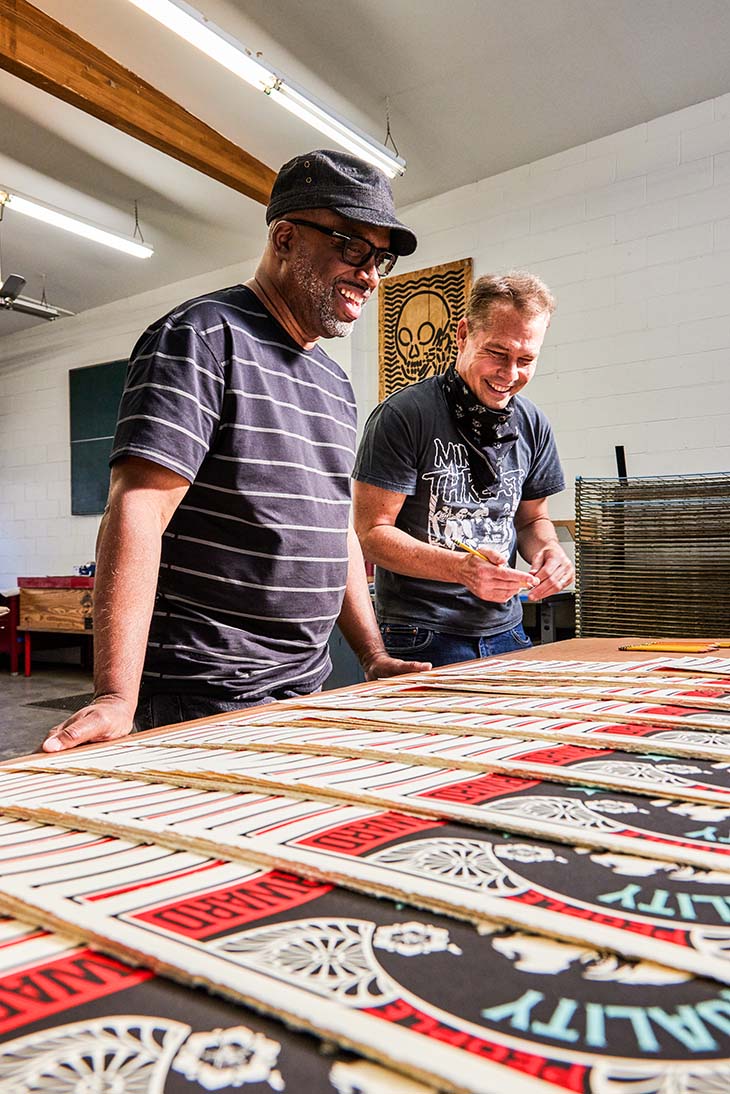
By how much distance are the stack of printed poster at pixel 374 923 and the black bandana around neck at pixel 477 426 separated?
1.20 meters

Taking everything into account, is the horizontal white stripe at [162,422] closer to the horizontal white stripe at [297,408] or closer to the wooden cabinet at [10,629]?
the horizontal white stripe at [297,408]

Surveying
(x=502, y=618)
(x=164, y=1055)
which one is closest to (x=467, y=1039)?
(x=164, y=1055)

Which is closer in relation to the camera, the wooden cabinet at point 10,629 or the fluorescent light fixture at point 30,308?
the fluorescent light fixture at point 30,308

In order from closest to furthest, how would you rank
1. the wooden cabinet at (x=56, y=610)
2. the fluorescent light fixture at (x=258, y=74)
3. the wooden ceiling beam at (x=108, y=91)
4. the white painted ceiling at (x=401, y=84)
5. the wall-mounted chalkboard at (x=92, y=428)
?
the fluorescent light fixture at (x=258, y=74) < the white painted ceiling at (x=401, y=84) < the wooden ceiling beam at (x=108, y=91) < the wooden cabinet at (x=56, y=610) < the wall-mounted chalkboard at (x=92, y=428)

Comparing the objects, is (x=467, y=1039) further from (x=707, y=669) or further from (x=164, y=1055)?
(x=707, y=669)

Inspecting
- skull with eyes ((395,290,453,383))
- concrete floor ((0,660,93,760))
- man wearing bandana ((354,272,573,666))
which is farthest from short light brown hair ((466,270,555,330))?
skull with eyes ((395,290,453,383))

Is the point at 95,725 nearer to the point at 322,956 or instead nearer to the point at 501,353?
the point at 322,956

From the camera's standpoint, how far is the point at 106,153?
5.01 metres

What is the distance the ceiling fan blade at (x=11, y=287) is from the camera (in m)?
5.75

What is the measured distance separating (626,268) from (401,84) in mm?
1573

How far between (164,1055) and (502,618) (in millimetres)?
1595

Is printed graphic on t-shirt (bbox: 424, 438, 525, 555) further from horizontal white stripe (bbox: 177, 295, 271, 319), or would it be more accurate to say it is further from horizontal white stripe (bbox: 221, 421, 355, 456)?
horizontal white stripe (bbox: 177, 295, 271, 319)

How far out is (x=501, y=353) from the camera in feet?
5.75

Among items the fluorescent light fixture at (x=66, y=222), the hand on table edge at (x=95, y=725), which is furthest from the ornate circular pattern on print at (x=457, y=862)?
the fluorescent light fixture at (x=66, y=222)
